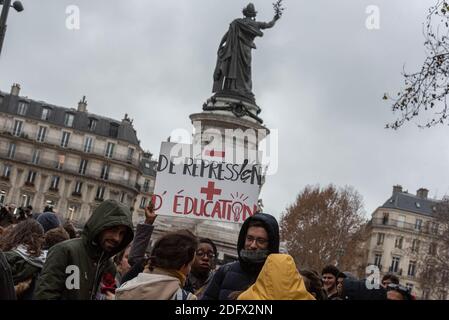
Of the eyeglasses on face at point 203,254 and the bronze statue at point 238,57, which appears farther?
the bronze statue at point 238,57

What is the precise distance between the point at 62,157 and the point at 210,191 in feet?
186

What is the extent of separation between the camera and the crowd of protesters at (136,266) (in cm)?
374

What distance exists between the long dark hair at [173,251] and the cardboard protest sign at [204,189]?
315 inches

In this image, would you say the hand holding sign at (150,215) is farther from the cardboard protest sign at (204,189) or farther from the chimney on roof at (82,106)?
the chimney on roof at (82,106)

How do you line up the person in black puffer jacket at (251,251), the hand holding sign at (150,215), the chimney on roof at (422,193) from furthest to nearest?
1. the chimney on roof at (422,193)
2. the hand holding sign at (150,215)
3. the person in black puffer jacket at (251,251)

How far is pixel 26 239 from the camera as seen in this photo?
531 cm

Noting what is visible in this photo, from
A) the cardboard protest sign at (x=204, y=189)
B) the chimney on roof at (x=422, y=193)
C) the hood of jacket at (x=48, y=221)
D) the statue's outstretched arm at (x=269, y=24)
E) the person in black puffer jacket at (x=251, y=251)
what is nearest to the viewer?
the person in black puffer jacket at (x=251, y=251)

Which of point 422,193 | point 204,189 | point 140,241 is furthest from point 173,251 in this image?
point 422,193

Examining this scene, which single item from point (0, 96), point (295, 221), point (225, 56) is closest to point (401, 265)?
point (295, 221)

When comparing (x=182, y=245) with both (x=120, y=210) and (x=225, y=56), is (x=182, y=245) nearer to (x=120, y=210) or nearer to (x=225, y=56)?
(x=120, y=210)

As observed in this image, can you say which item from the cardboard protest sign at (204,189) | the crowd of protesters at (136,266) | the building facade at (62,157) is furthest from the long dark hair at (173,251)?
the building facade at (62,157)

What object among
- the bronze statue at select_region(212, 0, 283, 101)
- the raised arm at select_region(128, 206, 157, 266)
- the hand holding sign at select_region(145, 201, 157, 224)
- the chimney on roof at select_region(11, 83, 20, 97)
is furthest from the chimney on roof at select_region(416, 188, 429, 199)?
the raised arm at select_region(128, 206, 157, 266)

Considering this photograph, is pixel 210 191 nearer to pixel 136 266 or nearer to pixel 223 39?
pixel 136 266

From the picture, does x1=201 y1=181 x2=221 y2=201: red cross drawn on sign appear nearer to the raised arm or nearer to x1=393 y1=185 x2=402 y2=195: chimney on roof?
the raised arm
